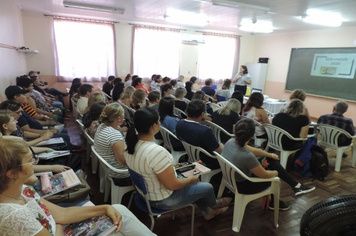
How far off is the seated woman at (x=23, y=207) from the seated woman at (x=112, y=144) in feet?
1.97

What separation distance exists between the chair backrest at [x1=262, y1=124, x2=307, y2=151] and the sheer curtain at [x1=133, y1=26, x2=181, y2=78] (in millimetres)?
5225

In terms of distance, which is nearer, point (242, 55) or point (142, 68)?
point (142, 68)

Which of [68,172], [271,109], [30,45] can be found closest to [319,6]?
[271,109]

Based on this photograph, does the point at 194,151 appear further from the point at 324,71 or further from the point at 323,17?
the point at 324,71

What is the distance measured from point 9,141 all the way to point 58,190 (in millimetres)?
679

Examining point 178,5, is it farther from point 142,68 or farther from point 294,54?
point 294,54

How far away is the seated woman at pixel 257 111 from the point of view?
10.7 ft

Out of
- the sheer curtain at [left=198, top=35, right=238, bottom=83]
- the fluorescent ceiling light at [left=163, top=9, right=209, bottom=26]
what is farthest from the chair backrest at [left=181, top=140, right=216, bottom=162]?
the sheer curtain at [left=198, top=35, right=238, bottom=83]

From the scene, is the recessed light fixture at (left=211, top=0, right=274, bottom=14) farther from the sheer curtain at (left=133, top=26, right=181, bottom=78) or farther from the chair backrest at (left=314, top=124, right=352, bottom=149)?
the sheer curtain at (left=133, top=26, right=181, bottom=78)

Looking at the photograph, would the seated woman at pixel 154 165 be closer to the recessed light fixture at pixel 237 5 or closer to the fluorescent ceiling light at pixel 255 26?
the recessed light fixture at pixel 237 5

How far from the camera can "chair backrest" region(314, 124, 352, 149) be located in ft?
10.2

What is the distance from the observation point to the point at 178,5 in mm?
4508

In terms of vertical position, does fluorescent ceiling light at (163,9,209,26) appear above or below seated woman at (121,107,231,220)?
above

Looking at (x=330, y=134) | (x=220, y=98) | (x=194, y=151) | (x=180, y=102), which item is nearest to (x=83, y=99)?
(x=180, y=102)
